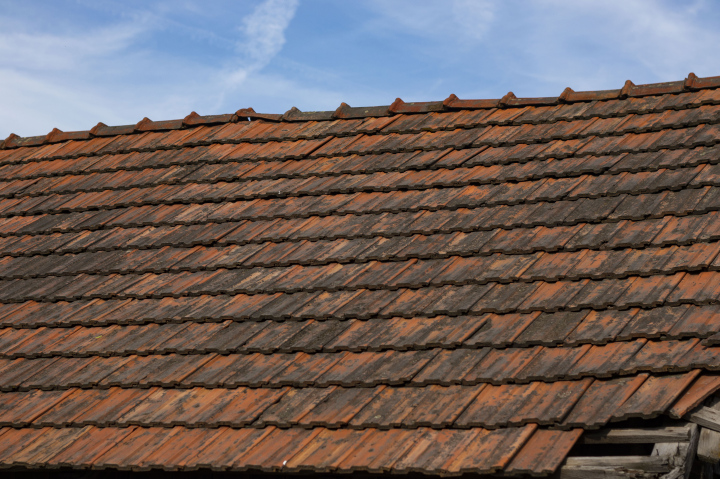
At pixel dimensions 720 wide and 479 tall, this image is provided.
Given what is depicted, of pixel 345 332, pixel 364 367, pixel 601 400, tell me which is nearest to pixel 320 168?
pixel 345 332

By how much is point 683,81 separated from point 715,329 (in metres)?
3.47

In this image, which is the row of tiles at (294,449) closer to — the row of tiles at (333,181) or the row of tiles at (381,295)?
the row of tiles at (381,295)

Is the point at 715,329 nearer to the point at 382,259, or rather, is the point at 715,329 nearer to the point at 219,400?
the point at 382,259

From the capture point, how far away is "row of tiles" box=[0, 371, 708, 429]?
3.44 m

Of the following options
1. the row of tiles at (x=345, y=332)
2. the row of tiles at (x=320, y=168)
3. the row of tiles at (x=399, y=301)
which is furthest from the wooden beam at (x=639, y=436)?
the row of tiles at (x=320, y=168)

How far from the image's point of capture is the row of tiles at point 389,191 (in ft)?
17.4

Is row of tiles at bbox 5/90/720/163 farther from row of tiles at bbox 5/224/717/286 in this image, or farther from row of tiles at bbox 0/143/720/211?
row of tiles at bbox 5/224/717/286

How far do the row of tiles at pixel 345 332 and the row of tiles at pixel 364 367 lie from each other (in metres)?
0.05

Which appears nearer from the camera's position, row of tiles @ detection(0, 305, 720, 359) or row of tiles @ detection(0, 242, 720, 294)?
row of tiles @ detection(0, 305, 720, 359)

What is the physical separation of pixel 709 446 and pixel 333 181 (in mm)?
3815

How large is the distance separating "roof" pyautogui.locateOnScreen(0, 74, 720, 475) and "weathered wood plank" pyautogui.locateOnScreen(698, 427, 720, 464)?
19cm

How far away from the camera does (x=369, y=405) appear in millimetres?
3904

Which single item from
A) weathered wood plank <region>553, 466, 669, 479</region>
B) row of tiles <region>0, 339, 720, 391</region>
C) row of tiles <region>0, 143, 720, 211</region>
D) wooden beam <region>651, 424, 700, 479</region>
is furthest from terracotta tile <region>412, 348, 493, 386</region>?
row of tiles <region>0, 143, 720, 211</region>

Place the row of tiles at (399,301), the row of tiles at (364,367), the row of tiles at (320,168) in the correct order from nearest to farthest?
1. the row of tiles at (364,367)
2. the row of tiles at (399,301)
3. the row of tiles at (320,168)
